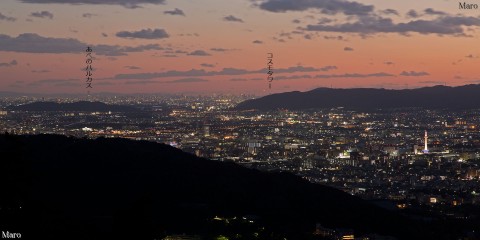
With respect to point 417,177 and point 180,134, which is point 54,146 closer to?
point 417,177

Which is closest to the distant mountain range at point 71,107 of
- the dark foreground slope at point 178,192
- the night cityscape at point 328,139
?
the night cityscape at point 328,139

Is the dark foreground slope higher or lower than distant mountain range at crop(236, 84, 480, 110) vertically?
lower

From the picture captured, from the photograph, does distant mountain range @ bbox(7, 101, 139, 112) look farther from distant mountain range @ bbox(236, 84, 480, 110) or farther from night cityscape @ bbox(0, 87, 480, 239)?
distant mountain range @ bbox(236, 84, 480, 110)

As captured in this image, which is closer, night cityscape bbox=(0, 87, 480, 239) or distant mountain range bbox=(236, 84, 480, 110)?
night cityscape bbox=(0, 87, 480, 239)

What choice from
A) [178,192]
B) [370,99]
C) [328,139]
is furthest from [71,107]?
[178,192]

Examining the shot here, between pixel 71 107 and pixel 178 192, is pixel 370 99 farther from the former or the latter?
pixel 178 192

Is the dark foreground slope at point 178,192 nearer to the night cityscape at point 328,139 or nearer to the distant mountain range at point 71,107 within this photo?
the night cityscape at point 328,139

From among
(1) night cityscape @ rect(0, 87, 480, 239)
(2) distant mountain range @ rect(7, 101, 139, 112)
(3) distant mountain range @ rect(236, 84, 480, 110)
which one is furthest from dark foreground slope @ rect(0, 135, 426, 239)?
(3) distant mountain range @ rect(236, 84, 480, 110)

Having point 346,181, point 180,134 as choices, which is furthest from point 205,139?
point 346,181
